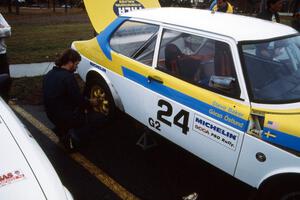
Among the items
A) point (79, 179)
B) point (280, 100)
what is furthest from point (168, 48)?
point (79, 179)

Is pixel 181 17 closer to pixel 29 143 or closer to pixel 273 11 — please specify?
pixel 29 143

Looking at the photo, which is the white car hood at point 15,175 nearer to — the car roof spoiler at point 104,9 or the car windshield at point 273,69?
the car windshield at point 273,69

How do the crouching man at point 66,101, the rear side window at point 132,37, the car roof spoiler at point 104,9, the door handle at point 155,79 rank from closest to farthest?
1. the door handle at point 155,79
2. the crouching man at point 66,101
3. the rear side window at point 132,37
4. the car roof spoiler at point 104,9

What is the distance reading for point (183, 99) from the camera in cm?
338

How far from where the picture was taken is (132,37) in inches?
170

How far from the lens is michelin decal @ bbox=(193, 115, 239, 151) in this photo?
296 centimetres

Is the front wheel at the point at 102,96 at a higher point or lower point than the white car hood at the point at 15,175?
lower

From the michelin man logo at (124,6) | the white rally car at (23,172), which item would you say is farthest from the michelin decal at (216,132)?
the michelin man logo at (124,6)

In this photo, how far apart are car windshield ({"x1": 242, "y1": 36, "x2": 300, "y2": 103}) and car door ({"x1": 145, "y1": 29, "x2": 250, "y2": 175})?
0.53ft

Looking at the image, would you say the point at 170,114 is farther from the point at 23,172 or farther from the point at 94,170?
the point at 23,172

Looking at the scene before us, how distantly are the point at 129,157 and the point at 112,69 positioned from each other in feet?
3.96

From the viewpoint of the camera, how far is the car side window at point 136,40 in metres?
3.98

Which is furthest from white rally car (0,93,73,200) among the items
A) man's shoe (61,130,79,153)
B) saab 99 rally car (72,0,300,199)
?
saab 99 rally car (72,0,300,199)

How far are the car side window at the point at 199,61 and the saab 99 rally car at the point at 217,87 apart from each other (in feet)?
0.03
